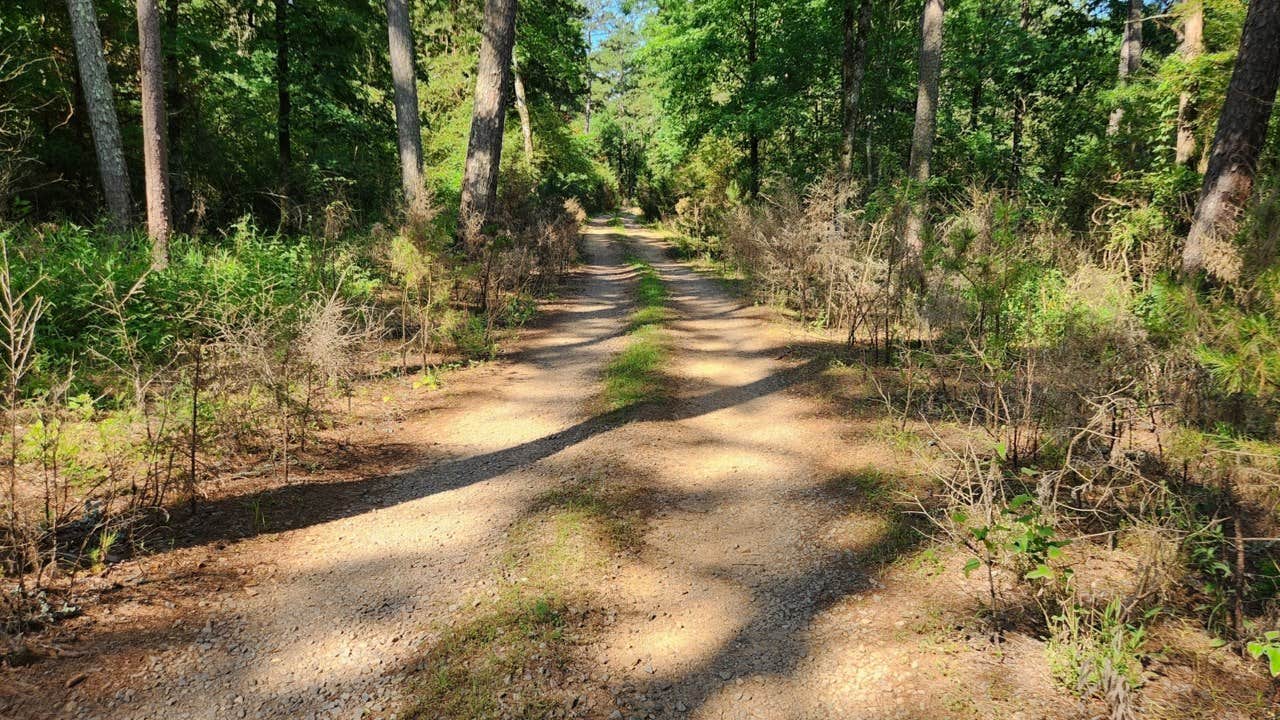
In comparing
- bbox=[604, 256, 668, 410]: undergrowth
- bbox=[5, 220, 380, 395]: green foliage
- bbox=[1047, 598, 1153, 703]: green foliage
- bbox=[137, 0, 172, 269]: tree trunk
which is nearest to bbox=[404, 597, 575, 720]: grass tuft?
bbox=[1047, 598, 1153, 703]: green foliage

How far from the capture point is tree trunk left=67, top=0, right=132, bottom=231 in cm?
912

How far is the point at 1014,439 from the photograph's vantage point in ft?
17.9

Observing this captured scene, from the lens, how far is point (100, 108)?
949cm

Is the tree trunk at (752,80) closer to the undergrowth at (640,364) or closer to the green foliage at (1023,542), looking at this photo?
the undergrowth at (640,364)

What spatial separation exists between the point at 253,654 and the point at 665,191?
3259 cm

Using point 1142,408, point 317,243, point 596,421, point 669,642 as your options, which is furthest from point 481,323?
point 1142,408

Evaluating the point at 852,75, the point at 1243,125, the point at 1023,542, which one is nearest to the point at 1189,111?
the point at 1243,125

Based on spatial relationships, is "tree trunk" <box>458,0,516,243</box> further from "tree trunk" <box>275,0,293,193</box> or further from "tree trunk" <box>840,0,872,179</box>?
"tree trunk" <box>840,0,872,179</box>

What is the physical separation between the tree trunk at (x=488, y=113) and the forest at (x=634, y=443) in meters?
0.06

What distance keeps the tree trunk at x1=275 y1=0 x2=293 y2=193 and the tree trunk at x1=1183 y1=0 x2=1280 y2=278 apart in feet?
57.9

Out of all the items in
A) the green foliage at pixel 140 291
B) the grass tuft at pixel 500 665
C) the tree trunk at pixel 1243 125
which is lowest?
the grass tuft at pixel 500 665

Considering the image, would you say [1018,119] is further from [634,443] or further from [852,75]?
[634,443]

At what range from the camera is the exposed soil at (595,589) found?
3.20 metres

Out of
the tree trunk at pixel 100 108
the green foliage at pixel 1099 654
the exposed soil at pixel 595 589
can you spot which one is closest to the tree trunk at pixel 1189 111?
the exposed soil at pixel 595 589
